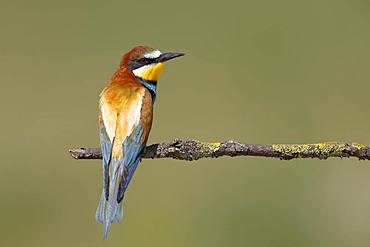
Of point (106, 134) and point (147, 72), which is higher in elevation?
point (147, 72)

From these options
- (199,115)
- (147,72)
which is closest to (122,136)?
(147,72)

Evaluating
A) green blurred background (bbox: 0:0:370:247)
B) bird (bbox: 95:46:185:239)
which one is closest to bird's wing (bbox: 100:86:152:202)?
bird (bbox: 95:46:185:239)

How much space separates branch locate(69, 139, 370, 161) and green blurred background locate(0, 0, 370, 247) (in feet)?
4.44

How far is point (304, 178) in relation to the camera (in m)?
4.14

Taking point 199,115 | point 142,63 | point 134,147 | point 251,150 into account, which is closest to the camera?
point 251,150

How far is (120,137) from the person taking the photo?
2488 mm

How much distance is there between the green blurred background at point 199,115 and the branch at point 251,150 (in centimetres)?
135

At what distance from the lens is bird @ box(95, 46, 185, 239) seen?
2445 millimetres

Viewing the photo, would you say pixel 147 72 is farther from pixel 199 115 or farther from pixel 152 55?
pixel 199 115

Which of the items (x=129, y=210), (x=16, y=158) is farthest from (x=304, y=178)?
(x=16, y=158)

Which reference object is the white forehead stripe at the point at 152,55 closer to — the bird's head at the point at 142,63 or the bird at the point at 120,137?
the bird's head at the point at 142,63

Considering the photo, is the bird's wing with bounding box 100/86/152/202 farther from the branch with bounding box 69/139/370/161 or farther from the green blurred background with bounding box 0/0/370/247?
the green blurred background with bounding box 0/0/370/247

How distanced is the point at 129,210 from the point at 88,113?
2.57 ft

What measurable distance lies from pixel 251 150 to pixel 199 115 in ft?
8.04
